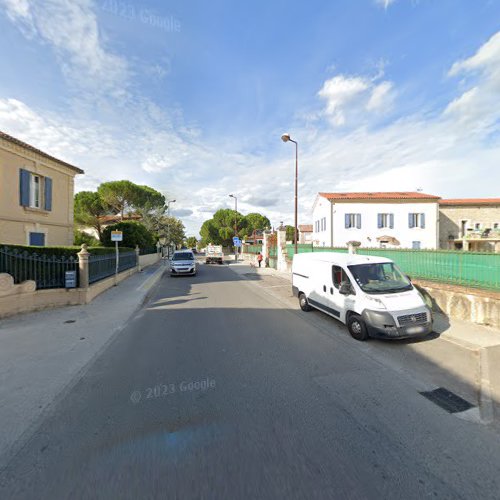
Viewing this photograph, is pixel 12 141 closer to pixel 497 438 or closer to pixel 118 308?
pixel 118 308

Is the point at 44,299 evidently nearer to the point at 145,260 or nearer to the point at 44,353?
the point at 44,353

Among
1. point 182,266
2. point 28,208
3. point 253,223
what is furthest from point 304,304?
point 253,223

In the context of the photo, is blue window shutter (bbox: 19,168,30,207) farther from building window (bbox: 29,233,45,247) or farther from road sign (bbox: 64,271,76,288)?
road sign (bbox: 64,271,76,288)

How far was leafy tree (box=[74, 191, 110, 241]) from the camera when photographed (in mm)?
27859

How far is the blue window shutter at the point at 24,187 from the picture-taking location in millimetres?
12828

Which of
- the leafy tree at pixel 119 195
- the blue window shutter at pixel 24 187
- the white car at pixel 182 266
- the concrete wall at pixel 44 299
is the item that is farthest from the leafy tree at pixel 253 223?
the concrete wall at pixel 44 299

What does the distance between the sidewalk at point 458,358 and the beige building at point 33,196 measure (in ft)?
49.6

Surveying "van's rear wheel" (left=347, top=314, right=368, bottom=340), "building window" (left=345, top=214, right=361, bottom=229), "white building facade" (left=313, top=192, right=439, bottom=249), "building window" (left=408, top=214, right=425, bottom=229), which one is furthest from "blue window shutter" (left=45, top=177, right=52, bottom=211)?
"building window" (left=408, top=214, right=425, bottom=229)

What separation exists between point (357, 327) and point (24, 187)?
16.4 metres

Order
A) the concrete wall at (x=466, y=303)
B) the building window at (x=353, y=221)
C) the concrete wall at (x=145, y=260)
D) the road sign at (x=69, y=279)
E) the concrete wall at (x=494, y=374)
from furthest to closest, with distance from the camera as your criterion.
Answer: the building window at (x=353, y=221)
the concrete wall at (x=145, y=260)
the road sign at (x=69, y=279)
the concrete wall at (x=466, y=303)
the concrete wall at (x=494, y=374)

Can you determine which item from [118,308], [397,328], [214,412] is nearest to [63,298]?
[118,308]

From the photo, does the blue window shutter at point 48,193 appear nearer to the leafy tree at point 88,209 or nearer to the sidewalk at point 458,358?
the leafy tree at point 88,209

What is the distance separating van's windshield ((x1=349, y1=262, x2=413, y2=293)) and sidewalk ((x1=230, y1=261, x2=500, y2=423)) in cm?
111

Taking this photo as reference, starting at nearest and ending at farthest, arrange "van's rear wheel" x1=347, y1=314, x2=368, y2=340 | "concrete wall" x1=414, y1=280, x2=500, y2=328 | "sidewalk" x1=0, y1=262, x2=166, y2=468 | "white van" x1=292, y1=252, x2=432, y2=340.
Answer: "sidewalk" x1=0, y1=262, x2=166, y2=468 < "white van" x1=292, y1=252, x2=432, y2=340 < "van's rear wheel" x1=347, y1=314, x2=368, y2=340 < "concrete wall" x1=414, y1=280, x2=500, y2=328
